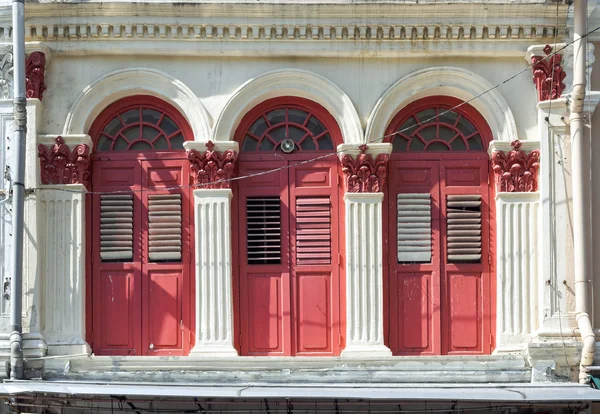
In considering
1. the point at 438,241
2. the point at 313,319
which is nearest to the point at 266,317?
the point at 313,319

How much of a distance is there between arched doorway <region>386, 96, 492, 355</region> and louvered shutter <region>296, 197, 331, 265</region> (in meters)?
0.76

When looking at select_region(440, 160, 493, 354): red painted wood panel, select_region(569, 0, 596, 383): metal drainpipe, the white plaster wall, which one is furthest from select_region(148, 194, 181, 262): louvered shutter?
select_region(569, 0, 596, 383): metal drainpipe

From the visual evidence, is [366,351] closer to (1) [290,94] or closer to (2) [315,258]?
(2) [315,258]

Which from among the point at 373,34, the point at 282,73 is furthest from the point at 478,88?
the point at 282,73

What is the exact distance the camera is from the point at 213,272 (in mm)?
14789

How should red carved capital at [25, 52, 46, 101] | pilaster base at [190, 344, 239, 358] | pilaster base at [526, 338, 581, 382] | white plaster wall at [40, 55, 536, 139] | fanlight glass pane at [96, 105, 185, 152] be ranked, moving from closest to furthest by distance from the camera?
pilaster base at [526, 338, 581, 382]
pilaster base at [190, 344, 239, 358]
red carved capital at [25, 52, 46, 101]
white plaster wall at [40, 55, 536, 139]
fanlight glass pane at [96, 105, 185, 152]

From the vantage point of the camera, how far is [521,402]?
13.5 meters

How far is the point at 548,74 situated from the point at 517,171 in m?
1.21

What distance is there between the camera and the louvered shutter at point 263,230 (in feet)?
49.3

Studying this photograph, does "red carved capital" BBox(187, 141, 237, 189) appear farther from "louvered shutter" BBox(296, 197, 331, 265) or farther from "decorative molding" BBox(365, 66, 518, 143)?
"decorative molding" BBox(365, 66, 518, 143)

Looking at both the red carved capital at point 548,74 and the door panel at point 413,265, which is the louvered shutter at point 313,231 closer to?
the door panel at point 413,265

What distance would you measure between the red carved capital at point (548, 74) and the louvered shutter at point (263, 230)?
11.3ft

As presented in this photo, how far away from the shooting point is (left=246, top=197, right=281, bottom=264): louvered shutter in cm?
1504

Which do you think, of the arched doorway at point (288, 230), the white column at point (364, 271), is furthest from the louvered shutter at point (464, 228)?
the arched doorway at point (288, 230)
